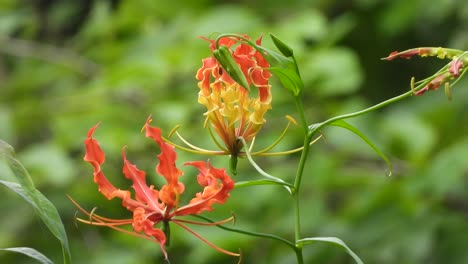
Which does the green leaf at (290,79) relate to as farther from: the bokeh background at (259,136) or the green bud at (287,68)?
the bokeh background at (259,136)

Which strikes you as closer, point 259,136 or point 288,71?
point 288,71

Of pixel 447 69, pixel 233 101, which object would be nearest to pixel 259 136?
pixel 233 101

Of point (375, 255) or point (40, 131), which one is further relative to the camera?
point (40, 131)

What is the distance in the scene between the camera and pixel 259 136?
216cm

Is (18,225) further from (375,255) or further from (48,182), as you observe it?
(375,255)

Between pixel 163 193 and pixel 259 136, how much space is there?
147 centimetres

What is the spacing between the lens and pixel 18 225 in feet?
7.77

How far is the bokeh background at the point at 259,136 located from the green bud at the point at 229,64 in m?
1.27

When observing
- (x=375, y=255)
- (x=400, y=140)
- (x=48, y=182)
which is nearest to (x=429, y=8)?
(x=400, y=140)

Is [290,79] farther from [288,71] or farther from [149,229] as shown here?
[149,229]

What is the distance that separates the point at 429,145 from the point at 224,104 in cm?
136

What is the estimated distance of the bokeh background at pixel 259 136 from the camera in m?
2.04

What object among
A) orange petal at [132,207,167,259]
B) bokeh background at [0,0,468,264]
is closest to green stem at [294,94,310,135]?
orange petal at [132,207,167,259]

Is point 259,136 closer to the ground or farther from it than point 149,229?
closer to the ground
